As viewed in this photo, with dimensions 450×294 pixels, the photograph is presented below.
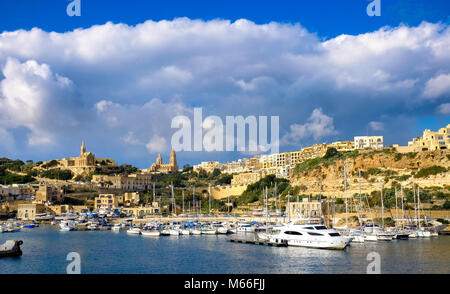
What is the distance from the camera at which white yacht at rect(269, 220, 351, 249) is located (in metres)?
31.8

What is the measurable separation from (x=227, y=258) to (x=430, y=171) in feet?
129

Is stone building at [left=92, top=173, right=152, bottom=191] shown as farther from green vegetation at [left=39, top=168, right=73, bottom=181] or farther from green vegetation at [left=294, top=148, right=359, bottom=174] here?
green vegetation at [left=294, top=148, right=359, bottom=174]

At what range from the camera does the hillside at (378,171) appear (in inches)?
2332

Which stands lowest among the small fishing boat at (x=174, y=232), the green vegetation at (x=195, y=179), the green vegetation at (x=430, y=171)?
the small fishing boat at (x=174, y=232)

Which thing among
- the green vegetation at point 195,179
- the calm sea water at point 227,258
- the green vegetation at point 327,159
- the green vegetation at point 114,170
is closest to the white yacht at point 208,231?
the calm sea water at point 227,258

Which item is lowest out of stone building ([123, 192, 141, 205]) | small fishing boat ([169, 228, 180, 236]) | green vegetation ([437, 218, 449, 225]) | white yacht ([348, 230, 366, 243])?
small fishing boat ([169, 228, 180, 236])

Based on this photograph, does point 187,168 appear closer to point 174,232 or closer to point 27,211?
point 27,211

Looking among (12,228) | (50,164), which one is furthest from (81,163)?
(12,228)

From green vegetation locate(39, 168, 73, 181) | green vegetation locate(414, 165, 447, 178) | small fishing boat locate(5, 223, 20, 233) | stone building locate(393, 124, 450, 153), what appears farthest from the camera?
green vegetation locate(39, 168, 73, 181)

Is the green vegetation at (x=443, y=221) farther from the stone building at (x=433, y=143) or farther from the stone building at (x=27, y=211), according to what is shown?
the stone building at (x=27, y=211)

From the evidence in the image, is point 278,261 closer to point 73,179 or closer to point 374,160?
point 374,160

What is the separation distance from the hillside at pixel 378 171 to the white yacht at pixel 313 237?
22751 mm

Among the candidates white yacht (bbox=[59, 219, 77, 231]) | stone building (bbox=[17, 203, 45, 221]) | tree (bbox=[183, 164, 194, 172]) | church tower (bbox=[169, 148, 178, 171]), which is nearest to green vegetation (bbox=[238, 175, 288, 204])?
white yacht (bbox=[59, 219, 77, 231])
